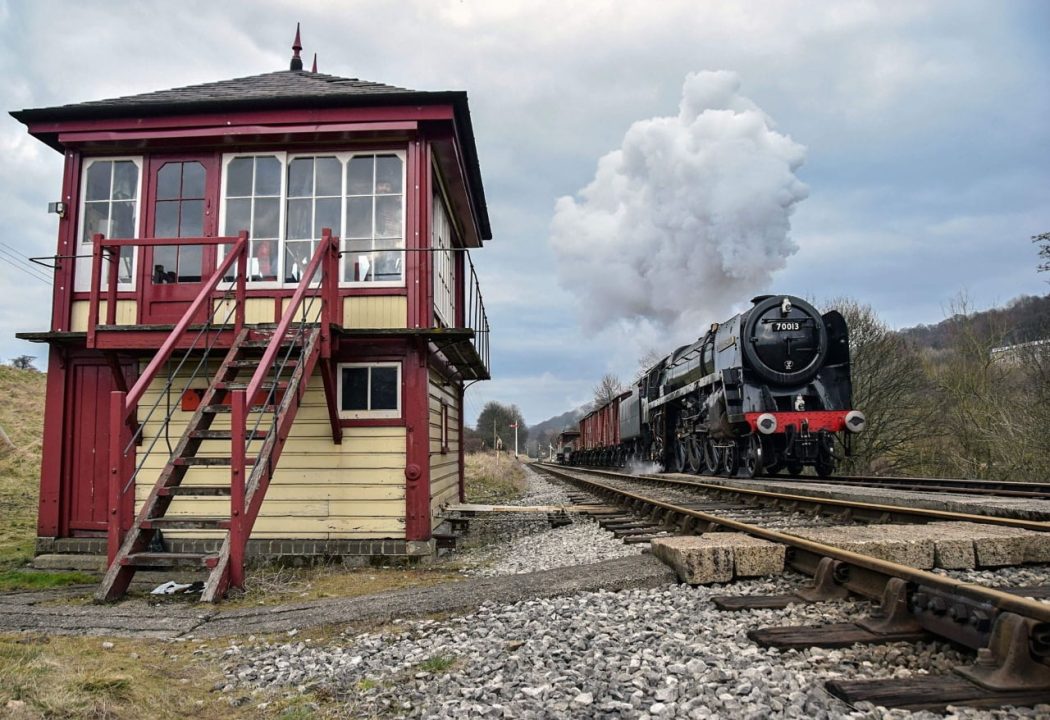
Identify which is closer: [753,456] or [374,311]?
[374,311]

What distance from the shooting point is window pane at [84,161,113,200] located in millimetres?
8641

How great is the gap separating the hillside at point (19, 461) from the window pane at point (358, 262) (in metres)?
4.99

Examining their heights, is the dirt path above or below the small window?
below

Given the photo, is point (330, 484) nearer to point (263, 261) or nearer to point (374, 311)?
point (374, 311)

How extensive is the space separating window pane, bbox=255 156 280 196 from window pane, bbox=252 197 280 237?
114 millimetres

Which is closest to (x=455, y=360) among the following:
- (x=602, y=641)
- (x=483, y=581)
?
(x=483, y=581)

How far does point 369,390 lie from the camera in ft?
26.0

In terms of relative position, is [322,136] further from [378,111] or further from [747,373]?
[747,373]

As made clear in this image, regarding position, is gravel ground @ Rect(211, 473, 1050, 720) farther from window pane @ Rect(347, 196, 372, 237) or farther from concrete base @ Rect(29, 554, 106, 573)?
window pane @ Rect(347, 196, 372, 237)

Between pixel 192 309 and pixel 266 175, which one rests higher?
pixel 266 175

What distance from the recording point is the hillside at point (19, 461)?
9.87m

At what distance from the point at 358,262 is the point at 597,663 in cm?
608

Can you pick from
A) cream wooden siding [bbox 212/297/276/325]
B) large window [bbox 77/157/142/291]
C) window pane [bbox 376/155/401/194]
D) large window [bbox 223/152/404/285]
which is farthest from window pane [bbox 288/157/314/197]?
large window [bbox 77/157/142/291]

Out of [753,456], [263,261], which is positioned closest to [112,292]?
[263,261]
